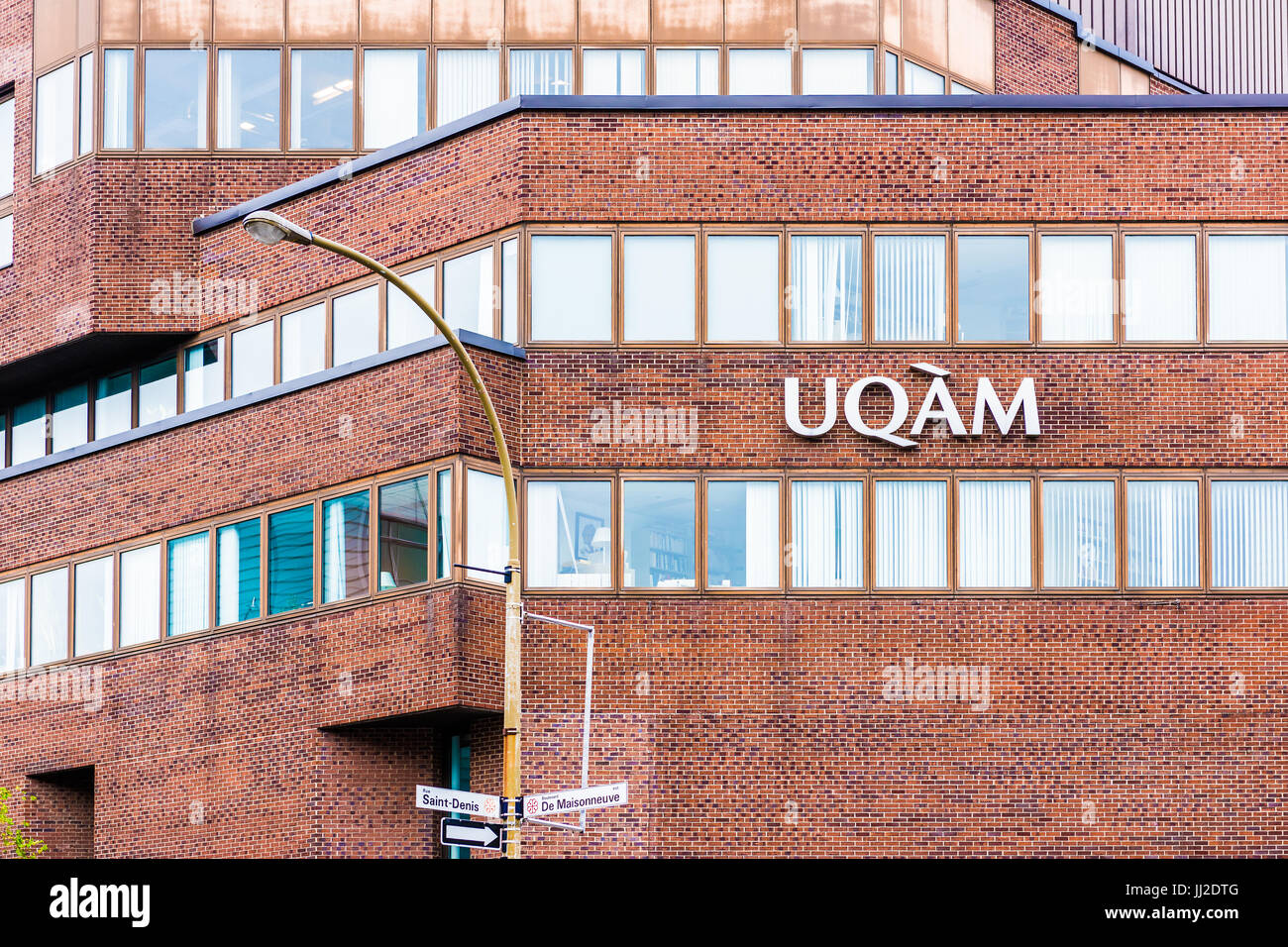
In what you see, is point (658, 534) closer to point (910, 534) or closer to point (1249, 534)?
point (910, 534)

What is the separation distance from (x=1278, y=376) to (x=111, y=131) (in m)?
18.2

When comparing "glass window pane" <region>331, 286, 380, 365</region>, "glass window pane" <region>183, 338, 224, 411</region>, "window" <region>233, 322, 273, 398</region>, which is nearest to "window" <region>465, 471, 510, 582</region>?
"glass window pane" <region>331, 286, 380, 365</region>

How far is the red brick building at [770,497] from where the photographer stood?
28.3 m

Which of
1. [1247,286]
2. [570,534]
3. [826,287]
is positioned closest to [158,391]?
[570,534]

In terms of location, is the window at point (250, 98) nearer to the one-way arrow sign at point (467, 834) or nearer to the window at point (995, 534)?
the window at point (995, 534)

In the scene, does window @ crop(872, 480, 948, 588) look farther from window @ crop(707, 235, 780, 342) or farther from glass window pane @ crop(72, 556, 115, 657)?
glass window pane @ crop(72, 556, 115, 657)

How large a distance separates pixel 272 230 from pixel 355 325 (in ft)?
35.3

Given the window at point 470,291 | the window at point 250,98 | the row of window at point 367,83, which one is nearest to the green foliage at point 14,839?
the window at point 470,291

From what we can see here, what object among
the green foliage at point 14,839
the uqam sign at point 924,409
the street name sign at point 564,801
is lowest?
the green foliage at point 14,839

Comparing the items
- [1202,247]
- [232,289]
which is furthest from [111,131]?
[1202,247]

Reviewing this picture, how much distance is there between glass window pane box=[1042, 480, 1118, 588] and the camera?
2892 centimetres

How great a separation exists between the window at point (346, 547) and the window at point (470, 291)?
281 centimetres

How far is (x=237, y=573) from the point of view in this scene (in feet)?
101

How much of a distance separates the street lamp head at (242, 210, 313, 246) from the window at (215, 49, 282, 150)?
14325 millimetres
